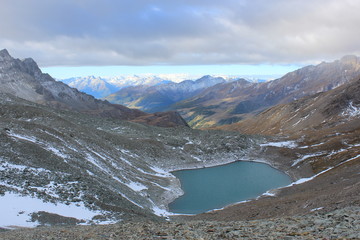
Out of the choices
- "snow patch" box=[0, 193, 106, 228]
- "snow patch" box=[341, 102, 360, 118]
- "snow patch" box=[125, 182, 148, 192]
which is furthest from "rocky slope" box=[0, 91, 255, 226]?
"snow patch" box=[341, 102, 360, 118]

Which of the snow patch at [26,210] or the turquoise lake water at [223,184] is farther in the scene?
the turquoise lake water at [223,184]

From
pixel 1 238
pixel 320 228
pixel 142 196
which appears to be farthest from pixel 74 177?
pixel 320 228

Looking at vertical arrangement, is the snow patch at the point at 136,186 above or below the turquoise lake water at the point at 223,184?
above

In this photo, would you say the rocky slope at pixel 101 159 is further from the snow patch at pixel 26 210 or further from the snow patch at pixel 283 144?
the snow patch at pixel 283 144

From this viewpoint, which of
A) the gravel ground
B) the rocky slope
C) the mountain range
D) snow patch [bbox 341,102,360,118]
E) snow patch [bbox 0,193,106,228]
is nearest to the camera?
the gravel ground

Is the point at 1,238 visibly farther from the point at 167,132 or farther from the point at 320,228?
the point at 167,132

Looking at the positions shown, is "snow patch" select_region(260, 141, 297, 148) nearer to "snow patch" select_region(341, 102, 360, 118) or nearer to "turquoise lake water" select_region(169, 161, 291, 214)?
"turquoise lake water" select_region(169, 161, 291, 214)

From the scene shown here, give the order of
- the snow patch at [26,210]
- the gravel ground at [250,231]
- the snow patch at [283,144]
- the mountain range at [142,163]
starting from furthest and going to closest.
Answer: the snow patch at [283,144]
the mountain range at [142,163]
the snow patch at [26,210]
the gravel ground at [250,231]

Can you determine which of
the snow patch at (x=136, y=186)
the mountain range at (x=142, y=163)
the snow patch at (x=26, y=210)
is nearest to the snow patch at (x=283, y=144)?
the mountain range at (x=142, y=163)

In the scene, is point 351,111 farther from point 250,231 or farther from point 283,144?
point 250,231
